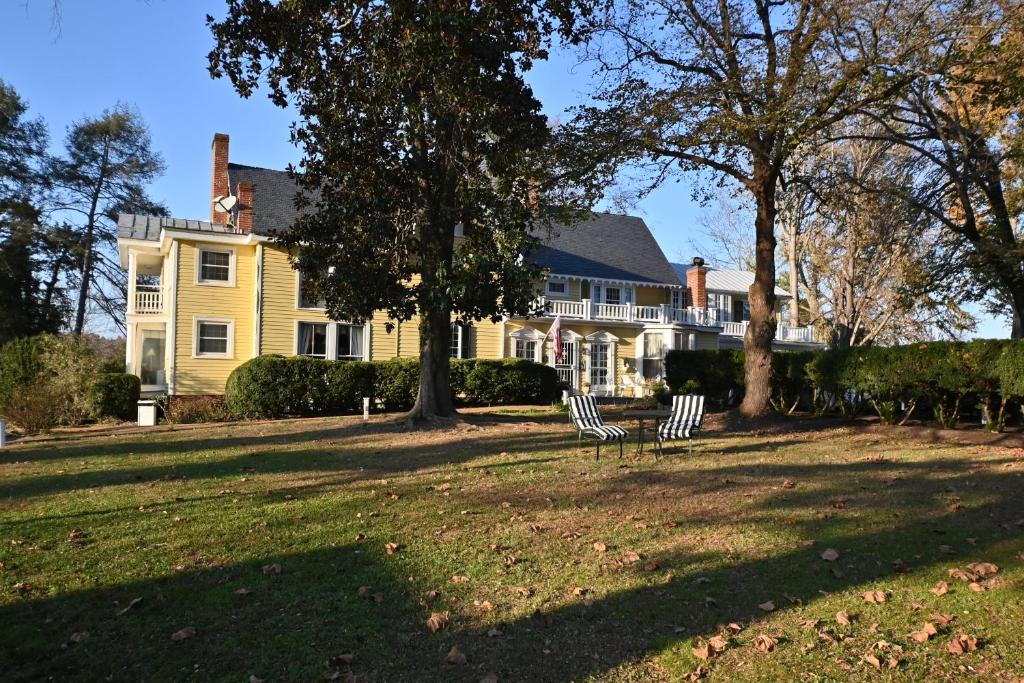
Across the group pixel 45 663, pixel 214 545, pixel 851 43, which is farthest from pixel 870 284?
pixel 45 663

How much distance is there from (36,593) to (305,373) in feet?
57.6

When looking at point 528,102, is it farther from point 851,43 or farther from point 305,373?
point 305,373

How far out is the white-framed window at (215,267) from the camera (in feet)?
85.3

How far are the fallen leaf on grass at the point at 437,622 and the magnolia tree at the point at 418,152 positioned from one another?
33.7 feet

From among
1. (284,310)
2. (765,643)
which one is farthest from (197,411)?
(765,643)

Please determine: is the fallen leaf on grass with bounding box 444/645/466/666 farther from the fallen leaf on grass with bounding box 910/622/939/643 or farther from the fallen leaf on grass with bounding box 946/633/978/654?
the fallen leaf on grass with bounding box 946/633/978/654

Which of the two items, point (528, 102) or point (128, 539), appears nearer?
point (128, 539)

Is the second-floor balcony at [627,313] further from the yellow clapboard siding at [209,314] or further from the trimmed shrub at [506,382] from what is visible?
the yellow clapboard siding at [209,314]

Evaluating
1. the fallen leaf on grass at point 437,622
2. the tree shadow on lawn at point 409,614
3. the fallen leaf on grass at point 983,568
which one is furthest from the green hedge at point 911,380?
the fallen leaf on grass at point 437,622

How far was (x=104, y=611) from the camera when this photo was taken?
491cm

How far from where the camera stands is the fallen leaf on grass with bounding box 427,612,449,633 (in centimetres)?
462

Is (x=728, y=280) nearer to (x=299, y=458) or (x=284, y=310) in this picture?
(x=284, y=310)

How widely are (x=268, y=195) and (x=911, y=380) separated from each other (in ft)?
78.1

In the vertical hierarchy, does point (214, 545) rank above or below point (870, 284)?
below
